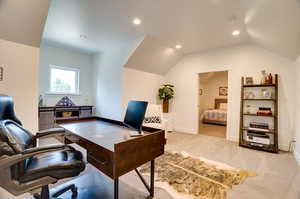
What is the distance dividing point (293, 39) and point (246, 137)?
7.99 ft

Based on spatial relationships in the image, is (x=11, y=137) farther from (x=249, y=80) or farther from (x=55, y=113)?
(x=249, y=80)

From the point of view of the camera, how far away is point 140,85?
498 cm

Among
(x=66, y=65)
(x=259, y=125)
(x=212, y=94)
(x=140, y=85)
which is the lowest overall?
(x=259, y=125)

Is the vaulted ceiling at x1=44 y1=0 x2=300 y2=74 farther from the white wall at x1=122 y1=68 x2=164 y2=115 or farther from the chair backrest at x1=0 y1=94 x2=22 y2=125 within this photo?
the chair backrest at x1=0 y1=94 x2=22 y2=125

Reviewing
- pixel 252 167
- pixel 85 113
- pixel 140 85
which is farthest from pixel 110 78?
pixel 252 167

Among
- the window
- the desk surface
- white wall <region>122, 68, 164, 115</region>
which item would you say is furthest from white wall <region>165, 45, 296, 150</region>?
the desk surface

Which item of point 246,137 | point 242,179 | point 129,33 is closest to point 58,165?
point 242,179

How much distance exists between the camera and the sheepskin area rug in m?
1.85

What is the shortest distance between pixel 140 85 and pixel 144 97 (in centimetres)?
45

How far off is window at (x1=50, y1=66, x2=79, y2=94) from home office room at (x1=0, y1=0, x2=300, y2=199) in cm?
3

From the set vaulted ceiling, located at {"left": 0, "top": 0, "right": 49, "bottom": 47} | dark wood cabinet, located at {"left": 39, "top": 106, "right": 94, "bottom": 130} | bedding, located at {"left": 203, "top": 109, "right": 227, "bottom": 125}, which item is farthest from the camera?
bedding, located at {"left": 203, "top": 109, "right": 227, "bottom": 125}

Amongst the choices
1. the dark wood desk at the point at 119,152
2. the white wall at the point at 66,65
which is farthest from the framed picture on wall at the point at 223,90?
the dark wood desk at the point at 119,152

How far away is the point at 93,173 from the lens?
230cm

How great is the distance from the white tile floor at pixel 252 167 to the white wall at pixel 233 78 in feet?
2.44
